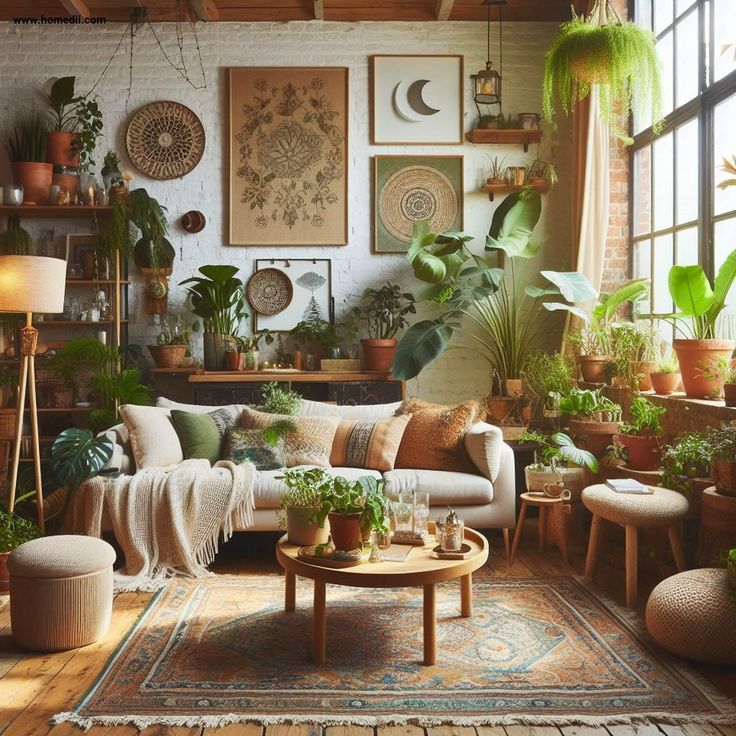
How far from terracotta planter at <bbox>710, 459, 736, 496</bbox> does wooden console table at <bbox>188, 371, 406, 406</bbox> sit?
2.85 m

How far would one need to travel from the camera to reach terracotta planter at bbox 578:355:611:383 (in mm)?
5340

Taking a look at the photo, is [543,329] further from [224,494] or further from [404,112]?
[224,494]

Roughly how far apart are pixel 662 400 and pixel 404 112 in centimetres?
321

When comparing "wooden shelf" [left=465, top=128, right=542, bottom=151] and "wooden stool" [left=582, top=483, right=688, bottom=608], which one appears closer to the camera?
"wooden stool" [left=582, top=483, right=688, bottom=608]

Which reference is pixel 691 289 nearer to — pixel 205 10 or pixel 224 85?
pixel 224 85

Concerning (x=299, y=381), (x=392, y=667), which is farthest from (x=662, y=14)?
(x=392, y=667)

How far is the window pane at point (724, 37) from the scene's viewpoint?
14.4 ft

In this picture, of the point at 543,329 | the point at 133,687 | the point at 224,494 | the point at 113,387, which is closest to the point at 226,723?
the point at 133,687

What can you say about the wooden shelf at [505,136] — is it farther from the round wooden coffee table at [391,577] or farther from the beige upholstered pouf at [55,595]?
the beige upholstered pouf at [55,595]

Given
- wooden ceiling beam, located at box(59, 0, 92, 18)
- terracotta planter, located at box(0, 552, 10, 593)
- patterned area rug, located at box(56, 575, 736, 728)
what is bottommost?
patterned area rug, located at box(56, 575, 736, 728)

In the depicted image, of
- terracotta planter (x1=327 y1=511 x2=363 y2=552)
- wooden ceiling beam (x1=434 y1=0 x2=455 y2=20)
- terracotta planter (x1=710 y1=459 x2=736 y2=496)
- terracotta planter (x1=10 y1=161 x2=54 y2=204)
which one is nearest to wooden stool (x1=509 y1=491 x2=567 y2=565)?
terracotta planter (x1=710 y1=459 x2=736 y2=496)

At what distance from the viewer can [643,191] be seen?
570 cm

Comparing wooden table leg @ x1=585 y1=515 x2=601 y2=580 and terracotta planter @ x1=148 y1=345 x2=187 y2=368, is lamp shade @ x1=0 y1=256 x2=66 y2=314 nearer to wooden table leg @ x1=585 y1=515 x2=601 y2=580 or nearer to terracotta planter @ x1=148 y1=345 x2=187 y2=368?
terracotta planter @ x1=148 y1=345 x2=187 y2=368

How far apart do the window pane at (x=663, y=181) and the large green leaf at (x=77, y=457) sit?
3756 mm
